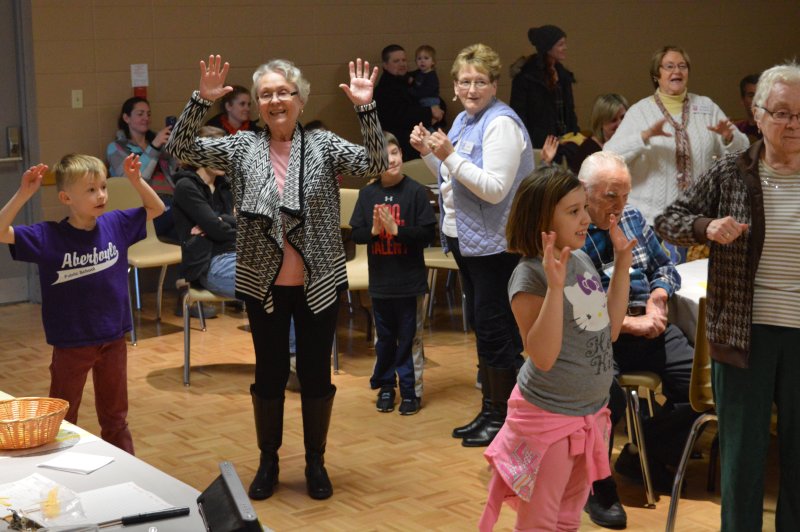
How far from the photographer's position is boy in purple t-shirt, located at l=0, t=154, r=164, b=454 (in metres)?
3.79

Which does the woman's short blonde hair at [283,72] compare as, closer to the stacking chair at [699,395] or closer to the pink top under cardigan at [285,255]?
the pink top under cardigan at [285,255]

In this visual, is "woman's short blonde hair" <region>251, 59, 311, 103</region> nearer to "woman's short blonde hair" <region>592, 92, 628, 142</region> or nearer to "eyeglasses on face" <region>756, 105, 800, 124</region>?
"eyeglasses on face" <region>756, 105, 800, 124</region>

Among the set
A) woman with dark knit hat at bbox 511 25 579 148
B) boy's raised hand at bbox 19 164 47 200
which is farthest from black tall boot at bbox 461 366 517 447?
woman with dark knit hat at bbox 511 25 579 148

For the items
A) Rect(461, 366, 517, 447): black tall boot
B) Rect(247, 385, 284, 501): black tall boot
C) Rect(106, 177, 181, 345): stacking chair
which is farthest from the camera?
Rect(106, 177, 181, 345): stacking chair

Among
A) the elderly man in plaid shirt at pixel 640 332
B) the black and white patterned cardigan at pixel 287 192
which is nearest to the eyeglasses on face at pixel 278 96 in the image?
the black and white patterned cardigan at pixel 287 192

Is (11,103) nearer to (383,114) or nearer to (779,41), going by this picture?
(383,114)

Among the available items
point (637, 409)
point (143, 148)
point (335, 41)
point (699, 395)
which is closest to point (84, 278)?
point (637, 409)

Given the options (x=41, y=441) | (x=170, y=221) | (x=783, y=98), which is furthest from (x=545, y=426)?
(x=170, y=221)

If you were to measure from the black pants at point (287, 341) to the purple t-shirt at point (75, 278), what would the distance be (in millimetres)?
490

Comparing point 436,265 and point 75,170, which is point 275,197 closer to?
point 75,170

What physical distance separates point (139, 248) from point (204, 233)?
1.27 m

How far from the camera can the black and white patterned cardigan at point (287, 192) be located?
12.5 feet

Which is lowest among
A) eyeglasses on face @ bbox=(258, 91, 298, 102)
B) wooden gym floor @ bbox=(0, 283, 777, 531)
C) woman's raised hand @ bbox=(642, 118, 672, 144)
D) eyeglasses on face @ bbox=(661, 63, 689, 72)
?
wooden gym floor @ bbox=(0, 283, 777, 531)

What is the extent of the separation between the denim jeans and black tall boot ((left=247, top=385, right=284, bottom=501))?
4.98 ft
